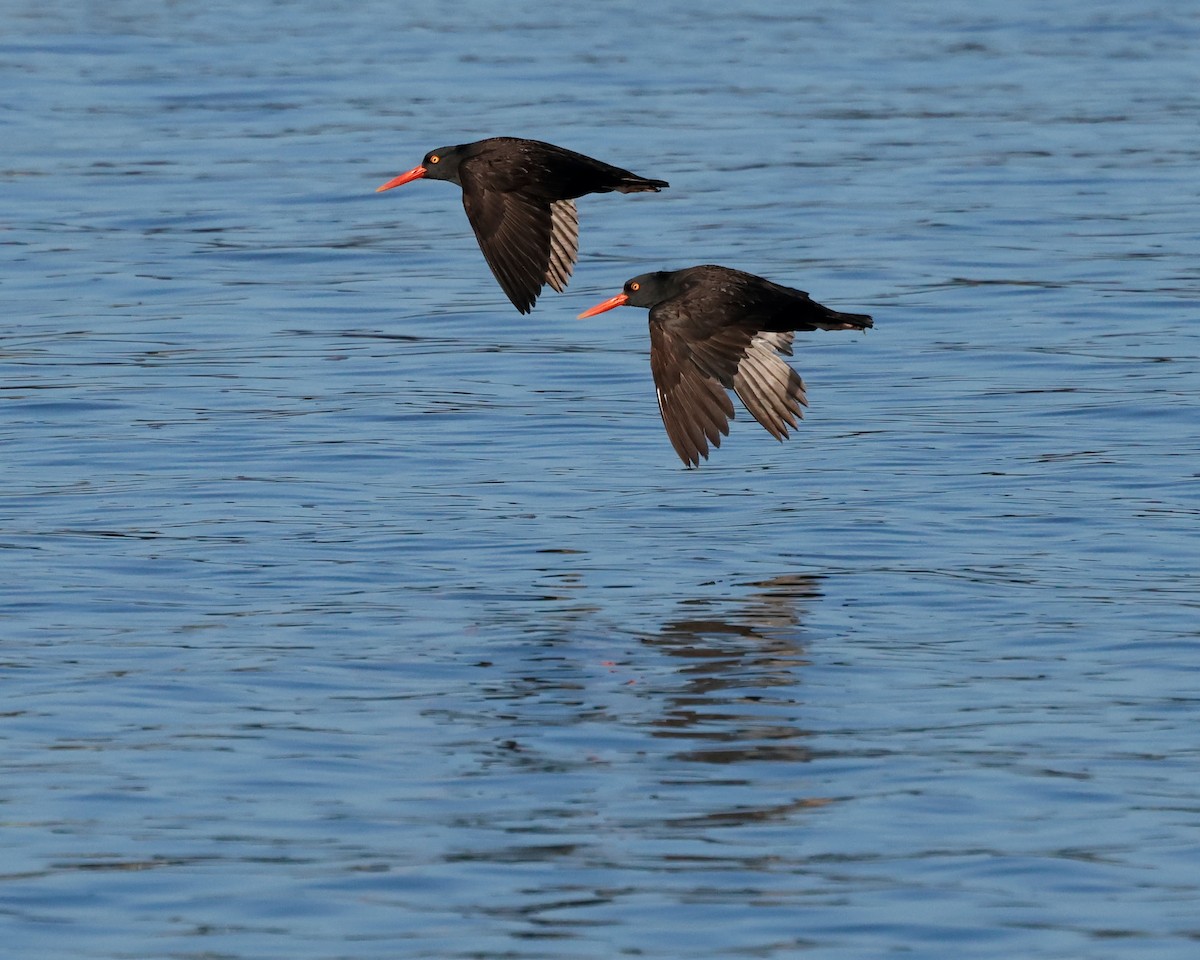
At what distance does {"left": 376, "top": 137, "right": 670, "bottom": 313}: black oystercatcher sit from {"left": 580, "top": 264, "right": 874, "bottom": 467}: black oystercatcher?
2.57ft

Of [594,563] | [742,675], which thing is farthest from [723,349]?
[742,675]

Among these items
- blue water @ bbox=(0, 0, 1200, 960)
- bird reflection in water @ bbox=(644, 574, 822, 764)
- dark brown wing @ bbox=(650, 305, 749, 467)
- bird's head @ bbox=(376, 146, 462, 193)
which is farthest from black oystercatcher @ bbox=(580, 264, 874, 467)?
bird's head @ bbox=(376, 146, 462, 193)

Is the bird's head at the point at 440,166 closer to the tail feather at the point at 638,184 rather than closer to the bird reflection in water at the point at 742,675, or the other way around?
the tail feather at the point at 638,184

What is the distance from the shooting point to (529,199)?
14.0m

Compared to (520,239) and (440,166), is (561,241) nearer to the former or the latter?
(520,239)

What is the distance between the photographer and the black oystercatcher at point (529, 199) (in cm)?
1369

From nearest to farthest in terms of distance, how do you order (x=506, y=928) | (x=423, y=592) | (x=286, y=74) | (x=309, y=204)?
(x=506, y=928), (x=423, y=592), (x=309, y=204), (x=286, y=74)

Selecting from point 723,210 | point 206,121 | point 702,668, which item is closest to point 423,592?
point 702,668

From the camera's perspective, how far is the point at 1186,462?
47.1 feet

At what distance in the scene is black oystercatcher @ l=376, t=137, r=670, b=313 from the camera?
13.7m

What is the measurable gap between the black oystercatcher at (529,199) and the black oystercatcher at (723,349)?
2.57ft

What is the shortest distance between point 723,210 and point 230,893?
16576 millimetres

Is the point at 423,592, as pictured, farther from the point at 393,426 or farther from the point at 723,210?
the point at 723,210

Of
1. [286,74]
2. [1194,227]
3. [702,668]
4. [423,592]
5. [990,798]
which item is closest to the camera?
[990,798]
